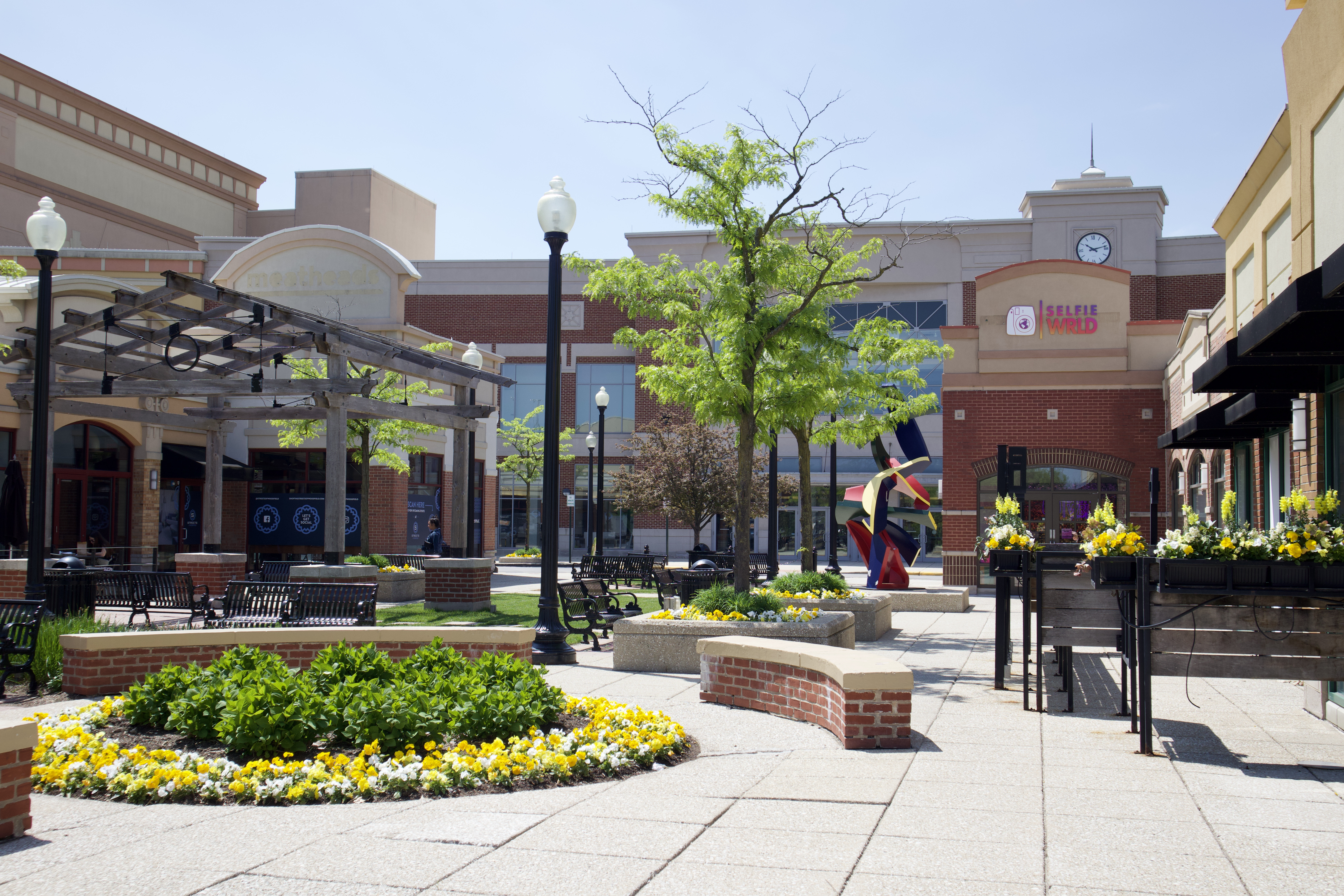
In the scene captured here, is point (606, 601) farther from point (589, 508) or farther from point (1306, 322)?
point (589, 508)

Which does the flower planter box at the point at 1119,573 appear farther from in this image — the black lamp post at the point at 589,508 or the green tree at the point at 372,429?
the black lamp post at the point at 589,508

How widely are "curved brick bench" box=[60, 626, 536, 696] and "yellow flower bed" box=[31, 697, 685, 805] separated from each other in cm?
216

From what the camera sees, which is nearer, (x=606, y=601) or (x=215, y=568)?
(x=606, y=601)

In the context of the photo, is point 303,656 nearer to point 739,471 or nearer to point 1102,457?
point 739,471

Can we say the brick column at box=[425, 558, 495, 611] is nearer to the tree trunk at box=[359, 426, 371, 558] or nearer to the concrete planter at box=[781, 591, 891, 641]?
the tree trunk at box=[359, 426, 371, 558]

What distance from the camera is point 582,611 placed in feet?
48.7

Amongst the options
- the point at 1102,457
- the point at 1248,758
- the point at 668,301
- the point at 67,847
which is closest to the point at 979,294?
the point at 1102,457

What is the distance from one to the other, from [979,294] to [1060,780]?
66.8 feet

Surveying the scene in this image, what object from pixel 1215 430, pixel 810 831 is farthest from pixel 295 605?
pixel 1215 430

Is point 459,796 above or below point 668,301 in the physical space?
below

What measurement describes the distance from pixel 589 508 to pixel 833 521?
19.9m

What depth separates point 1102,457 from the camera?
24203mm

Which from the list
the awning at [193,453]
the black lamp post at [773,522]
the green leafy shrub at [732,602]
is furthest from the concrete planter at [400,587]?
the awning at [193,453]

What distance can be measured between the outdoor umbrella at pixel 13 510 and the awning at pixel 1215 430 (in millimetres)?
16530
